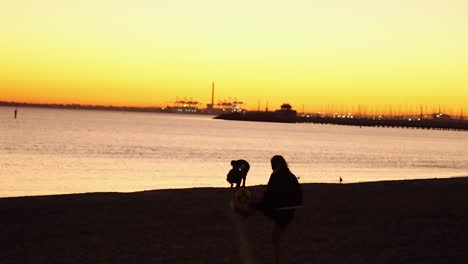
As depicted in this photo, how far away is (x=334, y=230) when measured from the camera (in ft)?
49.1

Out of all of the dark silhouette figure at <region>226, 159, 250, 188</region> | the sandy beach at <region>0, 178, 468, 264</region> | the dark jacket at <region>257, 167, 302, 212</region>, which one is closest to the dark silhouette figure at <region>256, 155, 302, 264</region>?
the dark jacket at <region>257, 167, 302, 212</region>

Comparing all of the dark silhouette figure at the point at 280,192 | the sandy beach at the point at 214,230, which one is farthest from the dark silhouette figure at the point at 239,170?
the dark silhouette figure at the point at 280,192

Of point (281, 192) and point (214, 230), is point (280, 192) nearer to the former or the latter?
point (281, 192)

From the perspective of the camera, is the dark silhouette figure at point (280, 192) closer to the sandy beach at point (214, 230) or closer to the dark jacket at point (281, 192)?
the dark jacket at point (281, 192)

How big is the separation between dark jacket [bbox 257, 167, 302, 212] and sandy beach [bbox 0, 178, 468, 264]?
6.21 feet

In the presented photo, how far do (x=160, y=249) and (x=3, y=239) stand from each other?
3.22m

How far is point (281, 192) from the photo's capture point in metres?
9.59

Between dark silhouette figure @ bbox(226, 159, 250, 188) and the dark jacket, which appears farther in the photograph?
dark silhouette figure @ bbox(226, 159, 250, 188)

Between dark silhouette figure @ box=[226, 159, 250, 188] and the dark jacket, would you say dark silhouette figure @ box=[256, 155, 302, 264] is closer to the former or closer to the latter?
the dark jacket

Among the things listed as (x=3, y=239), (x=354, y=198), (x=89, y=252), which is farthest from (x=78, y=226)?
(x=354, y=198)

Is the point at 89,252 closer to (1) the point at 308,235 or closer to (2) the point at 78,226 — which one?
(2) the point at 78,226

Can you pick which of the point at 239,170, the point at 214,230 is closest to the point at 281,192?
the point at 214,230

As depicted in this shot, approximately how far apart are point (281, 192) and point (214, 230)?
5342mm

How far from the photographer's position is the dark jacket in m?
9.57
